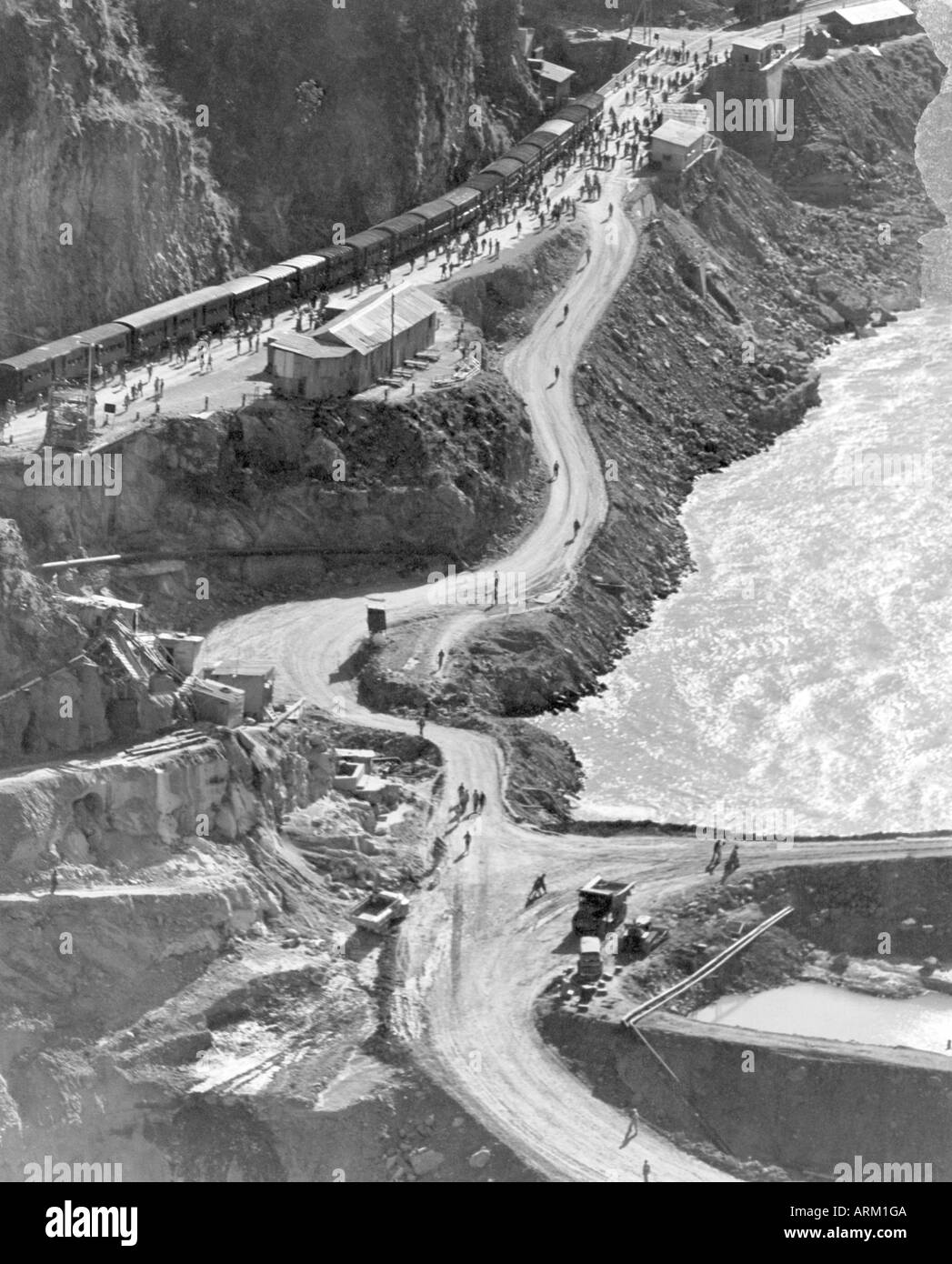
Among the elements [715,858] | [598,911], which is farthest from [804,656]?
[598,911]

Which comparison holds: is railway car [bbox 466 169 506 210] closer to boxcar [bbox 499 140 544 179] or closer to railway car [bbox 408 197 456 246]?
boxcar [bbox 499 140 544 179]

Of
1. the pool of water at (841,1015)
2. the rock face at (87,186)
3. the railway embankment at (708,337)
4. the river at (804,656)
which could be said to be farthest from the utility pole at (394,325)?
the pool of water at (841,1015)

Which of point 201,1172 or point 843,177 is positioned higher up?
point 843,177

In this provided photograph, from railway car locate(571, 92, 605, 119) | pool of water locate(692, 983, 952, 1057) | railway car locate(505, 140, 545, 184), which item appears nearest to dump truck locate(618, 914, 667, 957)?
pool of water locate(692, 983, 952, 1057)

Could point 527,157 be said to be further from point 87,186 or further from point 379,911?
point 379,911

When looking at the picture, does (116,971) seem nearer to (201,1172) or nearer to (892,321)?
(201,1172)

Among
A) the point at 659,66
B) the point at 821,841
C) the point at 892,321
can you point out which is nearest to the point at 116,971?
the point at 821,841

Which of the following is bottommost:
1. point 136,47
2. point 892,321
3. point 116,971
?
point 116,971

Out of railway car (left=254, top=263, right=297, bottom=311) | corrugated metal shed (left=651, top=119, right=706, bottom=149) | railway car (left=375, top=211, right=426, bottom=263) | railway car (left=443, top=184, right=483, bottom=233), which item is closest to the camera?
railway car (left=254, top=263, right=297, bottom=311)
